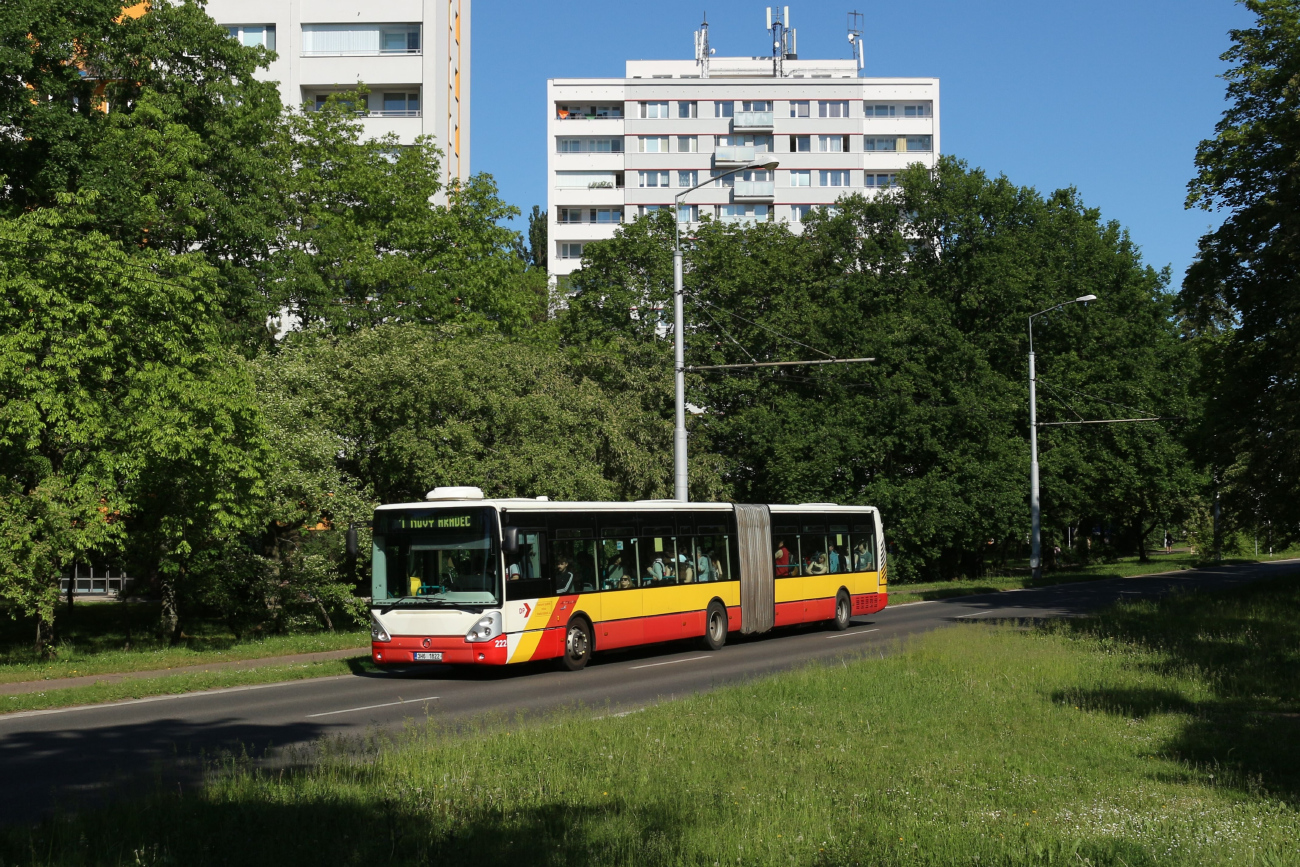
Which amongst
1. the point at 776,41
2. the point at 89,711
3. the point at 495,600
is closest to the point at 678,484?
the point at 495,600

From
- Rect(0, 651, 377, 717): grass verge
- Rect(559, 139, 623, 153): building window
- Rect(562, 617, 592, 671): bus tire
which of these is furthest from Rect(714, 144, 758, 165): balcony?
Rect(562, 617, 592, 671): bus tire

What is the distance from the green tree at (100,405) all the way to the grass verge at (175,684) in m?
3.44

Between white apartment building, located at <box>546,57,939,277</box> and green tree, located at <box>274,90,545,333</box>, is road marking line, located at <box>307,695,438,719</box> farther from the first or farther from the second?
white apartment building, located at <box>546,57,939,277</box>

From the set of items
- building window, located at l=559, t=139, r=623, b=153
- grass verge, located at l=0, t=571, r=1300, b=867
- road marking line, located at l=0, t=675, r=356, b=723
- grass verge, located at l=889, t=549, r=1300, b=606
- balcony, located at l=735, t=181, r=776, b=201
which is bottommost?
grass verge, located at l=889, t=549, r=1300, b=606

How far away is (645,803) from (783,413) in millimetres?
39125

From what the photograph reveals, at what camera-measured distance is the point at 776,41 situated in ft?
341

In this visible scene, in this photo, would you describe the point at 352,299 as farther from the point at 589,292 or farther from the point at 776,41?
the point at 776,41

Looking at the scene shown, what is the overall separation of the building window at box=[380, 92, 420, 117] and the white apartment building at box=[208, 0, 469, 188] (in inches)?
7.7

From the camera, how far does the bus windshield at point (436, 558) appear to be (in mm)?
18234

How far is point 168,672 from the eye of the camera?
798 inches

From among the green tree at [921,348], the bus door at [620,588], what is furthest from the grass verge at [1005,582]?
the bus door at [620,588]

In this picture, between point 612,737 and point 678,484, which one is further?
point 678,484

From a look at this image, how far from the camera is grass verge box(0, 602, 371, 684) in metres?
20.5

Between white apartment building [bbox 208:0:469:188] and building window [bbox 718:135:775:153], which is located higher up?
building window [bbox 718:135:775:153]
